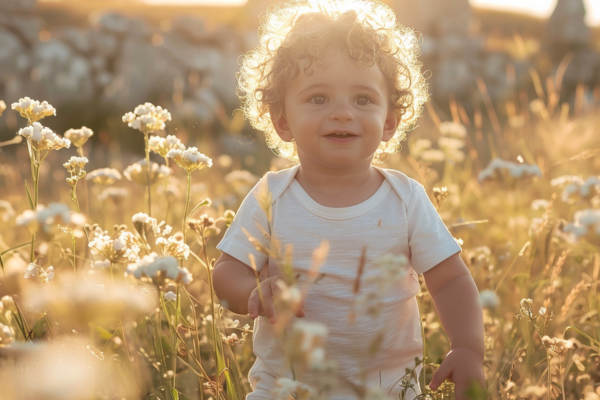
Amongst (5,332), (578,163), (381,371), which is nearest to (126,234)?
(5,332)

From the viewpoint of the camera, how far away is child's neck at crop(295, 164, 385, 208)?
1917 millimetres

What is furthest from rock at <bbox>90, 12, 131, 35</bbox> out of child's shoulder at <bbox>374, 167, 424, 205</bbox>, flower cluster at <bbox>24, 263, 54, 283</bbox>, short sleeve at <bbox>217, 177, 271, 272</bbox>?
flower cluster at <bbox>24, 263, 54, 283</bbox>

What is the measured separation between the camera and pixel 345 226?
187cm

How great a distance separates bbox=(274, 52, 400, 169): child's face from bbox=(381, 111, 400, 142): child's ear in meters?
0.22

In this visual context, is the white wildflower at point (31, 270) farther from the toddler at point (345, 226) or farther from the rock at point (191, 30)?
the rock at point (191, 30)

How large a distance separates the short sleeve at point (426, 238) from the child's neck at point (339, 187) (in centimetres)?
16

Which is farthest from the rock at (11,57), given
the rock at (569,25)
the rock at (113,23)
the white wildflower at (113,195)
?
the rock at (569,25)

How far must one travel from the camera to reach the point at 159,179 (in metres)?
2.26

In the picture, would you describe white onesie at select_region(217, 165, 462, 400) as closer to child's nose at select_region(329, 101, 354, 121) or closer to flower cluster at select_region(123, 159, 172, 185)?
child's nose at select_region(329, 101, 354, 121)

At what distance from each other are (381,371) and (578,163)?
3046 mm

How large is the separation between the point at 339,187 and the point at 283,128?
1.05ft

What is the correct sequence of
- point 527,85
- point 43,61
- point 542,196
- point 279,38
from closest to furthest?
1. point 279,38
2. point 542,196
3. point 43,61
4. point 527,85

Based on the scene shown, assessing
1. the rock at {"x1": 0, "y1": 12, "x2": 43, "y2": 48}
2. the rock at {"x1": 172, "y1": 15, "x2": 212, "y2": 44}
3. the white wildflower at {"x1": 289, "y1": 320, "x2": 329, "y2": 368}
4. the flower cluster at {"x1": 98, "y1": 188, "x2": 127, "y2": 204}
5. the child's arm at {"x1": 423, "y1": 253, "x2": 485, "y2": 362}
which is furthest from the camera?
the rock at {"x1": 172, "y1": 15, "x2": 212, "y2": 44}

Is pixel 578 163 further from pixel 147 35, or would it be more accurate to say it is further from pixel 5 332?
pixel 147 35
